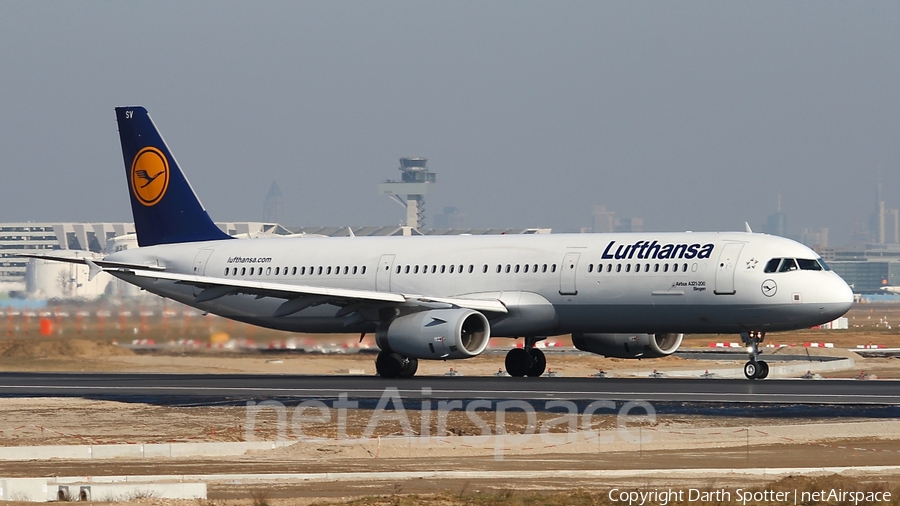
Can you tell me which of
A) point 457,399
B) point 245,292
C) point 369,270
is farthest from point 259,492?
point 369,270

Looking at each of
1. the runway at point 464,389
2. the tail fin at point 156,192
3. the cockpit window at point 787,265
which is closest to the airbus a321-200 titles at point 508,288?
the cockpit window at point 787,265

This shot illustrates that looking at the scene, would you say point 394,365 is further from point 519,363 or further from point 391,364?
point 519,363

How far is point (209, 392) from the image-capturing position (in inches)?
1245

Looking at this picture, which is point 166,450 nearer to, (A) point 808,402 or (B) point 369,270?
(A) point 808,402

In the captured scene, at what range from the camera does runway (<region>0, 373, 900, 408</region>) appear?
27.9m

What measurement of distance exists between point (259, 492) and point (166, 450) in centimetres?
495

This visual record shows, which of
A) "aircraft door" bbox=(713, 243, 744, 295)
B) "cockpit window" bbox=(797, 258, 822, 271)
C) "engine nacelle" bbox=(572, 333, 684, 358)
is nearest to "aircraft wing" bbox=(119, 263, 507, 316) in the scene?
"engine nacelle" bbox=(572, 333, 684, 358)

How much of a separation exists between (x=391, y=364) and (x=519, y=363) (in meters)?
3.78

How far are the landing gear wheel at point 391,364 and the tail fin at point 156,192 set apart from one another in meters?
9.89

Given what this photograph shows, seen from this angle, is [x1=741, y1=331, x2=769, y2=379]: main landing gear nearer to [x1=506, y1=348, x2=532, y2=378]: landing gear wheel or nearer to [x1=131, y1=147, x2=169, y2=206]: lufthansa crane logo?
[x1=506, y1=348, x2=532, y2=378]: landing gear wheel

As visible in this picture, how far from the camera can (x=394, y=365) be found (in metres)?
36.8

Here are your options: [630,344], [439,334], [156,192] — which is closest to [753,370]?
[630,344]

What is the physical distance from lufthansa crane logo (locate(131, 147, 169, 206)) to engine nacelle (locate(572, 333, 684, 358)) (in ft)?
48.9

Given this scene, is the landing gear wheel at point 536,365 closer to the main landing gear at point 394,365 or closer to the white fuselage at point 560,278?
the white fuselage at point 560,278
